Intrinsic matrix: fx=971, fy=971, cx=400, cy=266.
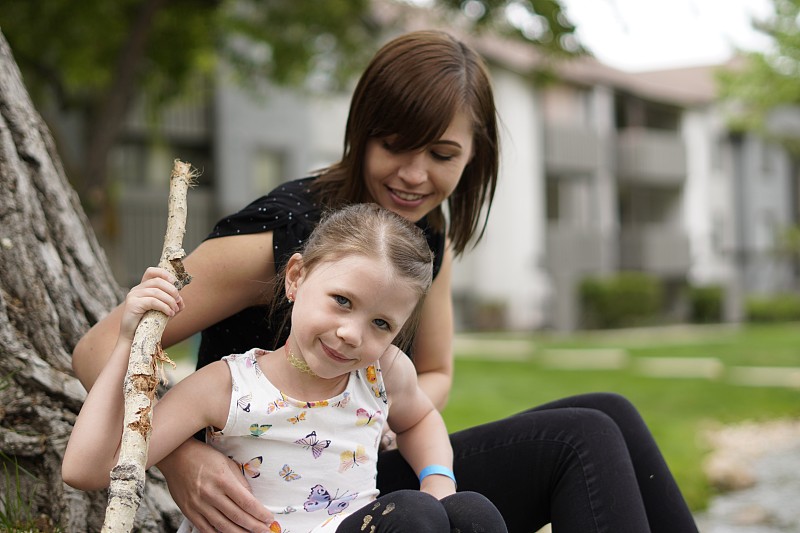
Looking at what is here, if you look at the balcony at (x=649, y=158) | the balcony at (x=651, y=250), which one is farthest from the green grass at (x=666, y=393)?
the balcony at (x=649, y=158)

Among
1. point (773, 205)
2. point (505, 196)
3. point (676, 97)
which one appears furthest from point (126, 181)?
point (773, 205)

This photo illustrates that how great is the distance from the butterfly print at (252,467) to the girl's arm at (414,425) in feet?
1.21

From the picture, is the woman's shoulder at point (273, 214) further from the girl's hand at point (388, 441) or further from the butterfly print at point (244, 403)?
the girl's hand at point (388, 441)

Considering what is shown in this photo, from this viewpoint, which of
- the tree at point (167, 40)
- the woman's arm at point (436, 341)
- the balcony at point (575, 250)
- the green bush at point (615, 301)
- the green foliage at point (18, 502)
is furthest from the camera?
the balcony at point (575, 250)

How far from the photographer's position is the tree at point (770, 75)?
37.3ft

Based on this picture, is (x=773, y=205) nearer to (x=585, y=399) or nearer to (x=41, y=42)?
(x=41, y=42)

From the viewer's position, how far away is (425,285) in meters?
2.03

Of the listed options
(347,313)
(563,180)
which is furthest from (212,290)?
(563,180)

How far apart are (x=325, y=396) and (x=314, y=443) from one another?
103mm

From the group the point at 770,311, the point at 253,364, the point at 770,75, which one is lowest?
the point at 770,311

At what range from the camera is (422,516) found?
1.79m

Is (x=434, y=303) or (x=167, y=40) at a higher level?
(x=167, y=40)

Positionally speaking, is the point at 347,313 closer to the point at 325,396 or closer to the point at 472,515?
the point at 325,396

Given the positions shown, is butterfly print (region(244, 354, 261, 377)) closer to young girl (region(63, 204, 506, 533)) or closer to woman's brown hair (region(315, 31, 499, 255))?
young girl (region(63, 204, 506, 533))
